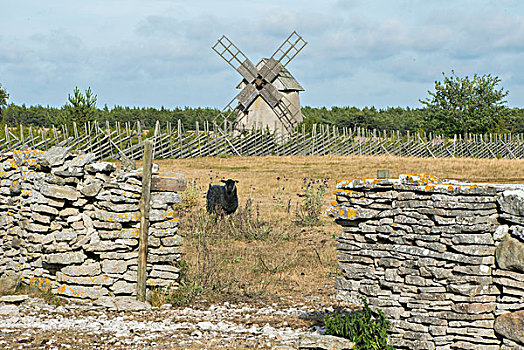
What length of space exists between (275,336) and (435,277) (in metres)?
2.08

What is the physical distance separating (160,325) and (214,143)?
2628 centimetres

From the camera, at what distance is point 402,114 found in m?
81.4

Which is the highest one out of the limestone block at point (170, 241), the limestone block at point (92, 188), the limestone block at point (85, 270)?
the limestone block at point (92, 188)

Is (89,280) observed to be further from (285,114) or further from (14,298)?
(285,114)

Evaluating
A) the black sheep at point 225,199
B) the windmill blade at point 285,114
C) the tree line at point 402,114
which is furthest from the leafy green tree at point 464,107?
the black sheep at point 225,199

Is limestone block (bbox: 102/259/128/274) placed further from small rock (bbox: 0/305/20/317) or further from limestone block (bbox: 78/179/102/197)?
small rock (bbox: 0/305/20/317)

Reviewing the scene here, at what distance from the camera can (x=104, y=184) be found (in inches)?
338

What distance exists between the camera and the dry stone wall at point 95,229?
28.0ft

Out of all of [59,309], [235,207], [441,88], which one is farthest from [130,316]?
[441,88]

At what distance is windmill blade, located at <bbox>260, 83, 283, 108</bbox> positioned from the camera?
3672 centimetres

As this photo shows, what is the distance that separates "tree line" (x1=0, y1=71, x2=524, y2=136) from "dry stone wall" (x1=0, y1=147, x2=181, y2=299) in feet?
85.2

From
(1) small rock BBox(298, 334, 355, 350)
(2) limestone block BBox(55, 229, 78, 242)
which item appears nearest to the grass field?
(2) limestone block BBox(55, 229, 78, 242)

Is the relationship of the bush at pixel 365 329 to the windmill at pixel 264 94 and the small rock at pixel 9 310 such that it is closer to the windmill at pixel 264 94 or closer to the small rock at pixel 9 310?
the small rock at pixel 9 310

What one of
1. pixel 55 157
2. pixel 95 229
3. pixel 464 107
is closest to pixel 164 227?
pixel 95 229
